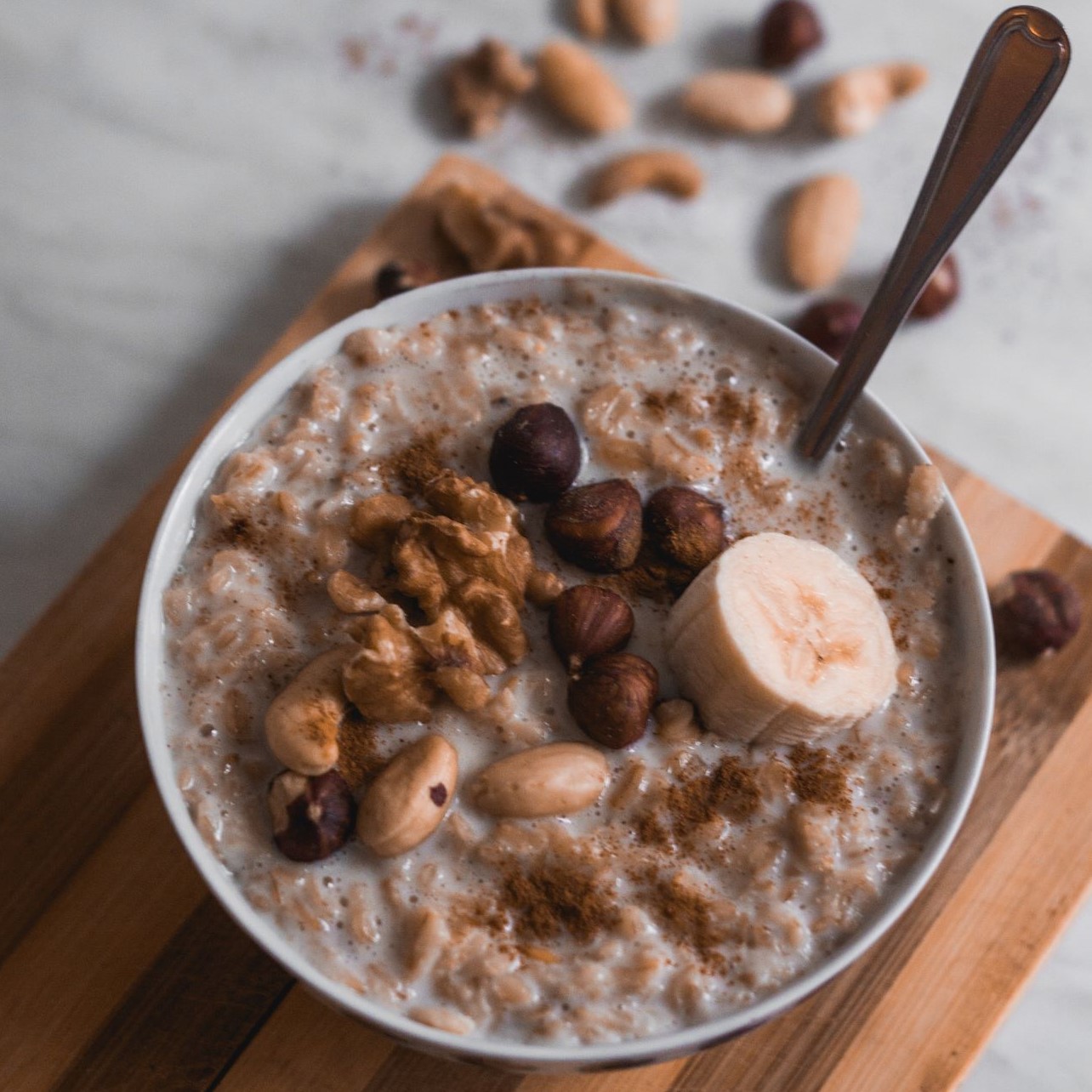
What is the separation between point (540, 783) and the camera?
1160 mm

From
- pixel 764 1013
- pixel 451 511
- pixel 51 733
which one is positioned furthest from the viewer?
pixel 51 733

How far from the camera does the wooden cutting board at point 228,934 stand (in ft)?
4.38

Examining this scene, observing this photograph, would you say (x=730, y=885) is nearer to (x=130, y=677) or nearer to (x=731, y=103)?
(x=130, y=677)

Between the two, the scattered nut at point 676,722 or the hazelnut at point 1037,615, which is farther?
the hazelnut at point 1037,615

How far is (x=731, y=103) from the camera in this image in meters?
1.98

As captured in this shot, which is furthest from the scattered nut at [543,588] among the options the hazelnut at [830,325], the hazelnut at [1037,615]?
the hazelnut at [830,325]

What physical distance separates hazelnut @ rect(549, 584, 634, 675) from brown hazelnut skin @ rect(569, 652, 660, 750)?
0.04 feet

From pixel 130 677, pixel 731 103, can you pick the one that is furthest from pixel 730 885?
pixel 731 103

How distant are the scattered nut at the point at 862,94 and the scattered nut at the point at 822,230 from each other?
4.1 inches

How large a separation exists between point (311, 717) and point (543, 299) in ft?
1.67

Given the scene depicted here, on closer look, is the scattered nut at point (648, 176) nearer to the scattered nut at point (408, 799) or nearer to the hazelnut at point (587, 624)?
the hazelnut at point (587, 624)

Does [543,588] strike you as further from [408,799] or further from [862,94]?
[862,94]

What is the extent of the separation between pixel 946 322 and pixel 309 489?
105 cm

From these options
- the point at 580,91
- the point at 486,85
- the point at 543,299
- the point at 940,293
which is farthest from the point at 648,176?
the point at 543,299
